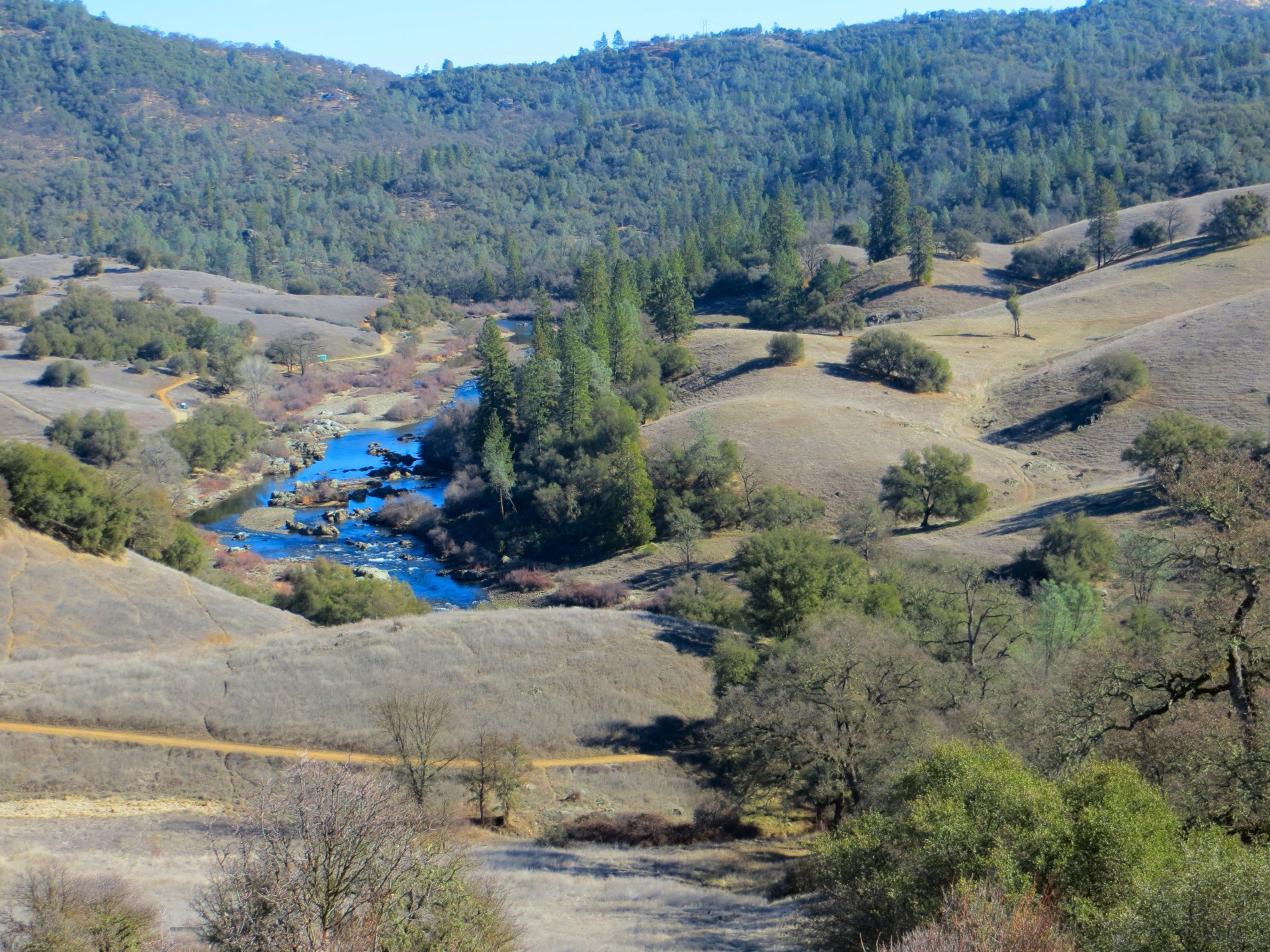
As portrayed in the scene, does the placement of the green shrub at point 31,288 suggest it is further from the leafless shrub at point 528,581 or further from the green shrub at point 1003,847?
the green shrub at point 1003,847

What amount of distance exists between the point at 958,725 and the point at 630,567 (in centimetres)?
3851

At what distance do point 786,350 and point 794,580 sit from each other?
173ft

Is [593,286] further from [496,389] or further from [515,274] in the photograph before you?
[515,274]

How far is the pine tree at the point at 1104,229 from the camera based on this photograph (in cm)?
12744

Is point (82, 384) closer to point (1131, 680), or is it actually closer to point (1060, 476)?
Result: point (1060, 476)

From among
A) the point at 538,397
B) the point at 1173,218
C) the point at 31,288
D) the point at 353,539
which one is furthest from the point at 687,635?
the point at 31,288

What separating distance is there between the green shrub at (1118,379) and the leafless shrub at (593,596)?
1607 inches

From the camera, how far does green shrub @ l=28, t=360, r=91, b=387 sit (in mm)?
102688

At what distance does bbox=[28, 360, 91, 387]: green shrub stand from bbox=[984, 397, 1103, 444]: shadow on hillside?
88.0 meters

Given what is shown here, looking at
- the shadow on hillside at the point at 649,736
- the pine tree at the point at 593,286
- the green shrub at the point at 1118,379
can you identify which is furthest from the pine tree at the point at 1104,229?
the shadow on hillside at the point at 649,736

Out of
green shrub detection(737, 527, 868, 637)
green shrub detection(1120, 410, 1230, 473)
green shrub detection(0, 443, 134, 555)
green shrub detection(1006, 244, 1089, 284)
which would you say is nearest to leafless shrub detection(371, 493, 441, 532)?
green shrub detection(0, 443, 134, 555)

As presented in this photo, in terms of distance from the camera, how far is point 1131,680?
2038cm

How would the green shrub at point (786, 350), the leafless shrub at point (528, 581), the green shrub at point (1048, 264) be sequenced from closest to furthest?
the leafless shrub at point (528, 581) < the green shrub at point (786, 350) < the green shrub at point (1048, 264)

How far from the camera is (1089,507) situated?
5875 centimetres
